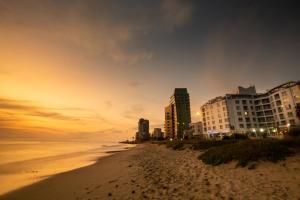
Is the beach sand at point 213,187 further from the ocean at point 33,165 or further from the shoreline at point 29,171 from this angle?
the ocean at point 33,165

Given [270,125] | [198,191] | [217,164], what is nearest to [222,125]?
[270,125]

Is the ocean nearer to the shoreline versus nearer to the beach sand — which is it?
the shoreline

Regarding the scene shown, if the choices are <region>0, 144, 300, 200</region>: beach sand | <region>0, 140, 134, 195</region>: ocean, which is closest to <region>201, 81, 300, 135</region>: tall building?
<region>0, 140, 134, 195</region>: ocean

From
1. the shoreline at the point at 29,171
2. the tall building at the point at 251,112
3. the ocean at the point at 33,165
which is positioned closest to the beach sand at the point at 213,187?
the shoreline at the point at 29,171

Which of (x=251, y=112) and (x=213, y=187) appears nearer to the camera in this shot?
(x=213, y=187)

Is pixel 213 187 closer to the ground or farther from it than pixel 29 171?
farther from it

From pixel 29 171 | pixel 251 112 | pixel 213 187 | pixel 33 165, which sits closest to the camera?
pixel 213 187

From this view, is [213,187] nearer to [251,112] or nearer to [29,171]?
[29,171]

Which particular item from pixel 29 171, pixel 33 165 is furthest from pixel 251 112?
pixel 29 171

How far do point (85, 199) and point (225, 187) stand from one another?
773 centimetres

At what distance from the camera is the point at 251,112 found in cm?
9288

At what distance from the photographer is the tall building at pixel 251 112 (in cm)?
8188

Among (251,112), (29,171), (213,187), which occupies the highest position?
(251,112)

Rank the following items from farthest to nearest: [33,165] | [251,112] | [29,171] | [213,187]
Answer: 1. [251,112]
2. [33,165]
3. [29,171]
4. [213,187]
